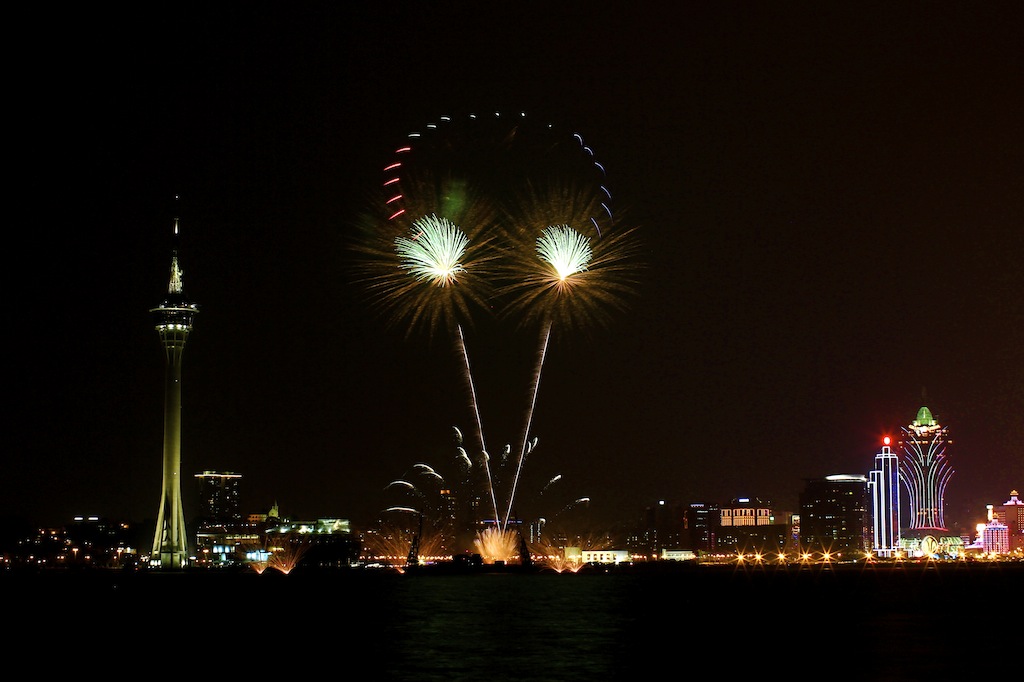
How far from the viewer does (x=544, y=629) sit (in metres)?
66.8

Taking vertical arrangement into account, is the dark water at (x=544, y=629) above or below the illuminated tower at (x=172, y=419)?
below

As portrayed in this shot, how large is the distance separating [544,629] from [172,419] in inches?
3203

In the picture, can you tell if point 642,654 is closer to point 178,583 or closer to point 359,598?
point 359,598

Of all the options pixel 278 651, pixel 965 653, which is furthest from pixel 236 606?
pixel 965 653

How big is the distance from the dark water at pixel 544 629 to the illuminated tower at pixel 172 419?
48.9 feet

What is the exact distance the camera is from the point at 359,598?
108 meters

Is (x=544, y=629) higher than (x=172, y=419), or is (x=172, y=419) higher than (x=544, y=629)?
(x=172, y=419)

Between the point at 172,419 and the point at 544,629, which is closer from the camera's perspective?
the point at 544,629

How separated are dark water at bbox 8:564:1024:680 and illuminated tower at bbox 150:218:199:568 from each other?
1490 centimetres

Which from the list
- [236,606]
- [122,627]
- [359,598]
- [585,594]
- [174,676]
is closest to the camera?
[174,676]

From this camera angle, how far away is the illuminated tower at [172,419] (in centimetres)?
13600

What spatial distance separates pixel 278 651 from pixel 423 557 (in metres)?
142

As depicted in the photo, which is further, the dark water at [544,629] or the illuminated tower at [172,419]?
the illuminated tower at [172,419]

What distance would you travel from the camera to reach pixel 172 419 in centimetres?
13875
